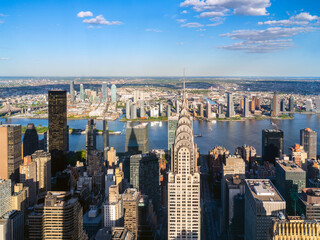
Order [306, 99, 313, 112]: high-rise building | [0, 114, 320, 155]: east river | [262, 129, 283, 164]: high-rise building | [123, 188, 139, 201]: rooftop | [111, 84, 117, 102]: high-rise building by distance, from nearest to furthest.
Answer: [123, 188, 139, 201]: rooftop, [262, 129, 283, 164]: high-rise building, [0, 114, 320, 155]: east river, [306, 99, 313, 112]: high-rise building, [111, 84, 117, 102]: high-rise building

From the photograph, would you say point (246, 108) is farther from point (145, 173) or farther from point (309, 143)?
point (145, 173)

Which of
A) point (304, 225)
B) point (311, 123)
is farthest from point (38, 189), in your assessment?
point (311, 123)

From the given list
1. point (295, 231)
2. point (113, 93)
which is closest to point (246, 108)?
point (113, 93)

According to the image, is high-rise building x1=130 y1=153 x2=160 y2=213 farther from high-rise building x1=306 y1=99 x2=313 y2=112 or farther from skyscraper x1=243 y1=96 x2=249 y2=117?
high-rise building x1=306 y1=99 x2=313 y2=112

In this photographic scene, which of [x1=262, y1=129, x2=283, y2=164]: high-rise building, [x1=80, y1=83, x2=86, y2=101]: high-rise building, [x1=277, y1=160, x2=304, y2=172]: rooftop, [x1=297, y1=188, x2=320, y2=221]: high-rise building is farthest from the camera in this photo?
[x1=80, y1=83, x2=86, y2=101]: high-rise building

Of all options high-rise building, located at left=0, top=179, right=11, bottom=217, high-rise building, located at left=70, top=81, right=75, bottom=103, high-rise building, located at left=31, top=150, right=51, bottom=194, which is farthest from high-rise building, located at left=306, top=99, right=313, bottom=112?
high-rise building, located at left=0, top=179, right=11, bottom=217

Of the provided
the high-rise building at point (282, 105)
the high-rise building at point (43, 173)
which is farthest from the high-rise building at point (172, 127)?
the high-rise building at point (282, 105)
